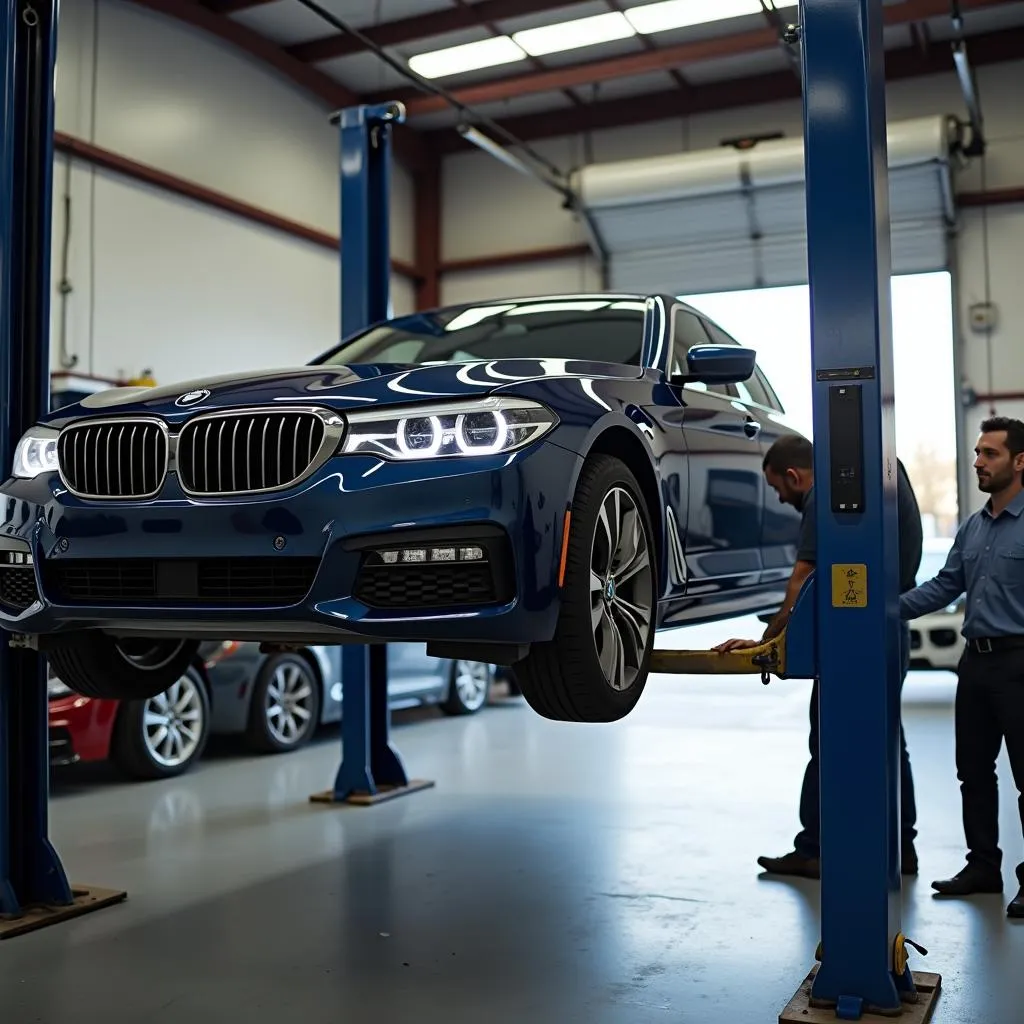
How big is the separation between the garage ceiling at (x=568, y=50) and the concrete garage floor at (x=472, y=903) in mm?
7181

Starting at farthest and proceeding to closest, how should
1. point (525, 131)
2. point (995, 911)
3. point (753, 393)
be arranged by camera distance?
point (525, 131)
point (753, 393)
point (995, 911)

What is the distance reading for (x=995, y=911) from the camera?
4246 mm

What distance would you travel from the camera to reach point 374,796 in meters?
6.41

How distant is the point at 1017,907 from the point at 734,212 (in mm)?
10208

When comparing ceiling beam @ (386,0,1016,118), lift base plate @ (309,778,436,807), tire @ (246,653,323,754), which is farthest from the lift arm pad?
ceiling beam @ (386,0,1016,118)

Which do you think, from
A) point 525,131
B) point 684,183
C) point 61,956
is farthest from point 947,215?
point 61,956

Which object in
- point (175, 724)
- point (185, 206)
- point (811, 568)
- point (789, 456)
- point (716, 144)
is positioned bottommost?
point (175, 724)

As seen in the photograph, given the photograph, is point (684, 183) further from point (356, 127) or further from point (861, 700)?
point (861, 700)

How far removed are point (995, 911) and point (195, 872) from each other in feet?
9.76

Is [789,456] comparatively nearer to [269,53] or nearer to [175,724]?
[175,724]

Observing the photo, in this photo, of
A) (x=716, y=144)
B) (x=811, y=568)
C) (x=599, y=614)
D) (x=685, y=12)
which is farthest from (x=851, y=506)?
(x=716, y=144)

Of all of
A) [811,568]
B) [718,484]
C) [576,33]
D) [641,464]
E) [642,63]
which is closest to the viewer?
[641,464]

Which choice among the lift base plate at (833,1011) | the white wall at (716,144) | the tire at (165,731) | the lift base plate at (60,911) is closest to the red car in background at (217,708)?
the tire at (165,731)

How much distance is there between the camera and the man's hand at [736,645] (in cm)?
344
